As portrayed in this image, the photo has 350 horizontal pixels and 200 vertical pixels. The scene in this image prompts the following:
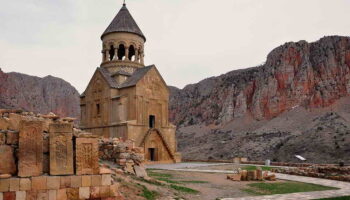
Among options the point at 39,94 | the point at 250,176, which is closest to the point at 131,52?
the point at 250,176

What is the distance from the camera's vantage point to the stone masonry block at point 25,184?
5836 mm

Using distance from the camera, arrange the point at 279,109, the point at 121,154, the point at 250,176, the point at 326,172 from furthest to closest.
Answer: the point at 279,109 < the point at 326,172 < the point at 250,176 < the point at 121,154

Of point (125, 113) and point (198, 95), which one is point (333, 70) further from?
point (125, 113)

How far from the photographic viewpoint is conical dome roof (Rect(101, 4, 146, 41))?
27.3m

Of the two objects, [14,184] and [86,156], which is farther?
[86,156]

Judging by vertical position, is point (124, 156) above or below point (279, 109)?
below

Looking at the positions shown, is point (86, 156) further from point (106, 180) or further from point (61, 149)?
point (106, 180)

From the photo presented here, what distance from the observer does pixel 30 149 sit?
601cm

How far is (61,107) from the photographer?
274ft

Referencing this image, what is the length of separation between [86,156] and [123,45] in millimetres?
21527

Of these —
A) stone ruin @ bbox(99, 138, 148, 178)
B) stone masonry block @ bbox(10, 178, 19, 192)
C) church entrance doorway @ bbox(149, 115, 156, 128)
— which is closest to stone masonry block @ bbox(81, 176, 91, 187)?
stone masonry block @ bbox(10, 178, 19, 192)

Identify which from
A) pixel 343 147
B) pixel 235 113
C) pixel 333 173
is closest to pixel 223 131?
pixel 235 113

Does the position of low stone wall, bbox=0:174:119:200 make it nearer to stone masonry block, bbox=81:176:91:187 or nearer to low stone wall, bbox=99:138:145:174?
stone masonry block, bbox=81:176:91:187

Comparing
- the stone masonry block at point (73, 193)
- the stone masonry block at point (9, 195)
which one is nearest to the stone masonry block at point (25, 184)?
the stone masonry block at point (9, 195)
